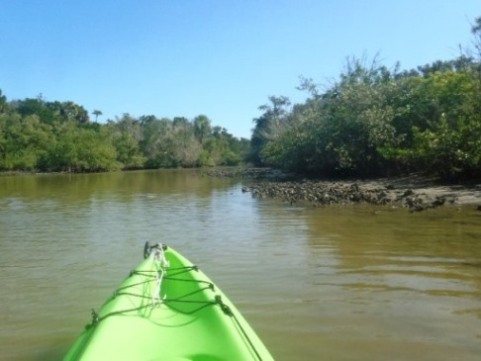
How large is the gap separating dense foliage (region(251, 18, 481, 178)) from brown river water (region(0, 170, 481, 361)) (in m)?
5.22

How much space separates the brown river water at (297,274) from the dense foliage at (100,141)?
5209cm

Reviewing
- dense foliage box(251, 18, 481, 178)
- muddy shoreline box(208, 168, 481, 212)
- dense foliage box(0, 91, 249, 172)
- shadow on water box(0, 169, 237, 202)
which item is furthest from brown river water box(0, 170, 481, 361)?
dense foliage box(0, 91, 249, 172)

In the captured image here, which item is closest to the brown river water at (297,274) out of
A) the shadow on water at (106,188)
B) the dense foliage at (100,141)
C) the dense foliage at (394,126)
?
the dense foliage at (394,126)

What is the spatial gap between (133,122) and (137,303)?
8811 cm

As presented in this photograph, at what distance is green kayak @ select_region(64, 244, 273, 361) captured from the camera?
11.6 feet

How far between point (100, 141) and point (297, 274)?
214 ft

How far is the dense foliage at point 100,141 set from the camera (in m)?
65.1

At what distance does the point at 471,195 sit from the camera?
15562mm

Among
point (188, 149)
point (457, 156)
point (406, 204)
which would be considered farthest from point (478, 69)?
point (188, 149)

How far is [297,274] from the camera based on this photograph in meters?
7.96

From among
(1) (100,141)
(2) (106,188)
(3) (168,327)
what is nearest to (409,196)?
(3) (168,327)

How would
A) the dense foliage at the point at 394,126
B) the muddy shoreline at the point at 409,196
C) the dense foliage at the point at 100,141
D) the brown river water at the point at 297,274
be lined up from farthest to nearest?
the dense foliage at the point at 100,141
the dense foliage at the point at 394,126
the muddy shoreline at the point at 409,196
the brown river water at the point at 297,274

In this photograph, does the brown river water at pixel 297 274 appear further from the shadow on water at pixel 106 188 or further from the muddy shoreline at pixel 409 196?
the shadow on water at pixel 106 188

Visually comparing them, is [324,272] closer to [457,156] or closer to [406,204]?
[406,204]
